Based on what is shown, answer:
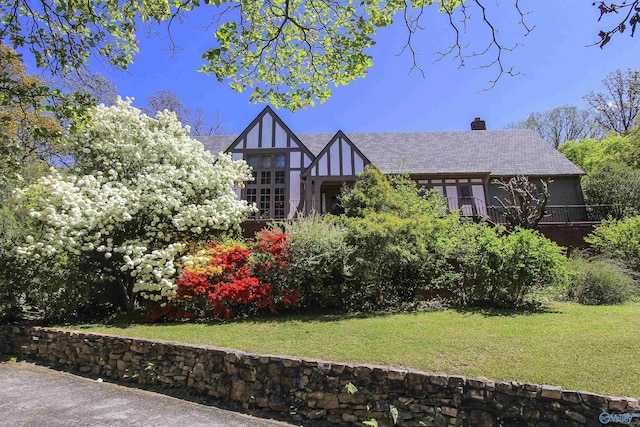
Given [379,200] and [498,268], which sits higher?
[379,200]

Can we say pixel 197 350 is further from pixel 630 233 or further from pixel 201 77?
pixel 630 233

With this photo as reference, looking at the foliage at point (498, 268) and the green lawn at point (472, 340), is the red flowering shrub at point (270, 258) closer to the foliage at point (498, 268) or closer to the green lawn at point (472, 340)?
the green lawn at point (472, 340)

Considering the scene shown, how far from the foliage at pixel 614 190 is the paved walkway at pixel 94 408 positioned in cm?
1979

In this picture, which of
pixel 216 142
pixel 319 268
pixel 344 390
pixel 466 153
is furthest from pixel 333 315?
pixel 216 142

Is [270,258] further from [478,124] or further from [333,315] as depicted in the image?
[478,124]

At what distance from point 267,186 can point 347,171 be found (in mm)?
4134

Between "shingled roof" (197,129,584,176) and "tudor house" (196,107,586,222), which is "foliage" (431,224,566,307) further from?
"shingled roof" (197,129,584,176)

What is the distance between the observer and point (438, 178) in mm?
19500

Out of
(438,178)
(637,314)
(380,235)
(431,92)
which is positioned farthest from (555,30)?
(438,178)

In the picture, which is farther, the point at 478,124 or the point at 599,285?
the point at 478,124

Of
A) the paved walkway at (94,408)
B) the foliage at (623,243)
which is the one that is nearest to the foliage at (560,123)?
the foliage at (623,243)

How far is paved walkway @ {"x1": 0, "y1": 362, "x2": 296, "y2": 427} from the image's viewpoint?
4754mm

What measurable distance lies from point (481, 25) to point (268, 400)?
18.9 ft

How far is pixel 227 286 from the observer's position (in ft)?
27.5
